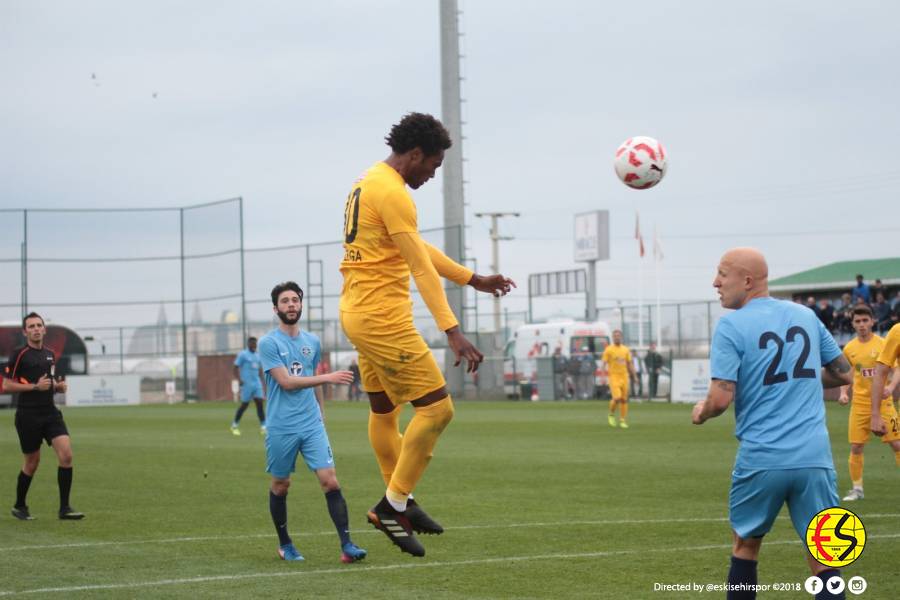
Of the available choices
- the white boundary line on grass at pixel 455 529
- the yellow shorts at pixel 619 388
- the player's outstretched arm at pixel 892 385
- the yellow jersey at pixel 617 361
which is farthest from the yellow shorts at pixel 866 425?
the yellow jersey at pixel 617 361

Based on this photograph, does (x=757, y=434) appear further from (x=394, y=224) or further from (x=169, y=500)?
(x=169, y=500)

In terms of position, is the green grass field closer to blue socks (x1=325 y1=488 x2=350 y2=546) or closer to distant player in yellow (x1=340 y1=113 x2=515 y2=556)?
blue socks (x1=325 y1=488 x2=350 y2=546)

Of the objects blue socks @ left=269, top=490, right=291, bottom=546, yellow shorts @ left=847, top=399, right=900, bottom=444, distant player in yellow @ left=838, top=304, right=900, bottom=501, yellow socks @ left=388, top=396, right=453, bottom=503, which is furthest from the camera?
yellow shorts @ left=847, top=399, right=900, bottom=444

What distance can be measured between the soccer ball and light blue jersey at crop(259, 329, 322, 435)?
13.3 ft

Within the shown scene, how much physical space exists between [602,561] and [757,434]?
3.64 metres

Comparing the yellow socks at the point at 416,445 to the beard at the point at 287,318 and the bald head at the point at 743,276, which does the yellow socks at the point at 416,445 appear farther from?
the beard at the point at 287,318

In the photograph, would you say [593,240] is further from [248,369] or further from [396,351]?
[396,351]

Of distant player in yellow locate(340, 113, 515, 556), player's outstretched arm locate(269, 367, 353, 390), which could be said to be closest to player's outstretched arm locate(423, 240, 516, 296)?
distant player in yellow locate(340, 113, 515, 556)

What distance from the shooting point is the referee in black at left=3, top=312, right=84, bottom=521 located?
1345 cm

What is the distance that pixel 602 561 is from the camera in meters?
9.57

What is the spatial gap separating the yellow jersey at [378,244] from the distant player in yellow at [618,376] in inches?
834

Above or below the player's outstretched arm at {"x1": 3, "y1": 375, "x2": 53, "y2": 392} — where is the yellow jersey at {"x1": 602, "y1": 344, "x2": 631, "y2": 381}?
below

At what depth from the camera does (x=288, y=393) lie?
10.6m

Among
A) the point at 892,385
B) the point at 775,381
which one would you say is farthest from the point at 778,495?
the point at 892,385
